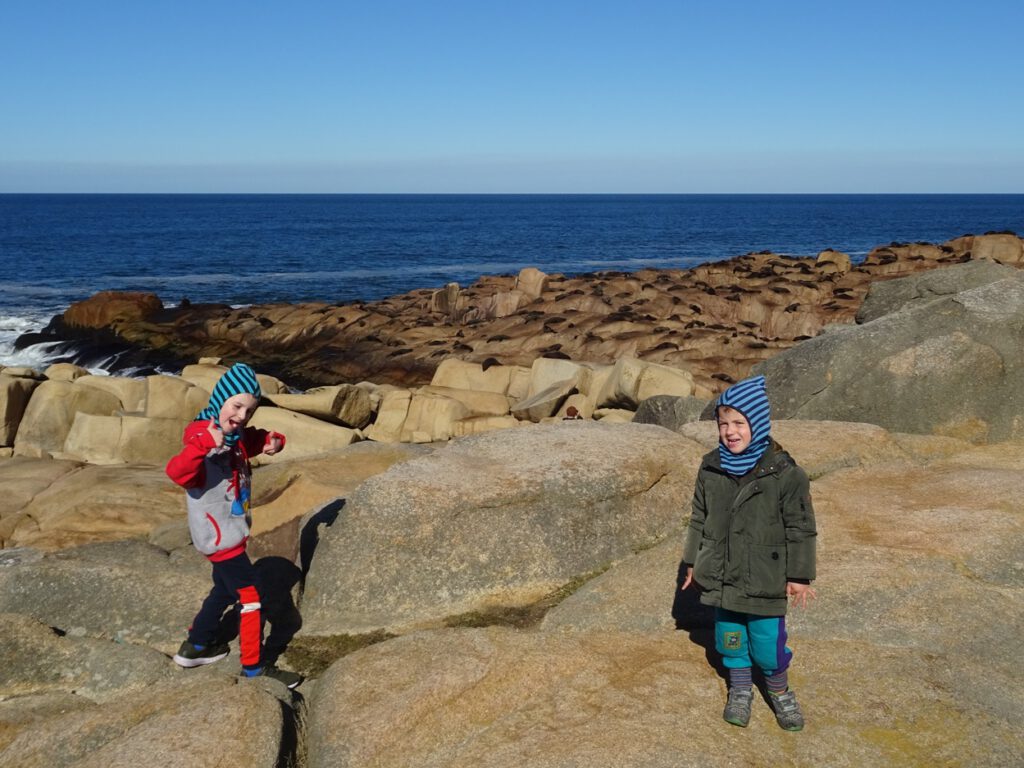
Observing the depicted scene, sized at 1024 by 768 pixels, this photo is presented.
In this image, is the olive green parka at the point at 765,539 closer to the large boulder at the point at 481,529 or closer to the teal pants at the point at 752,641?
the teal pants at the point at 752,641

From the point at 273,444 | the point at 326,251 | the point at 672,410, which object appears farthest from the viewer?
the point at 326,251

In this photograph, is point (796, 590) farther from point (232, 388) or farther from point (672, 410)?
point (672, 410)

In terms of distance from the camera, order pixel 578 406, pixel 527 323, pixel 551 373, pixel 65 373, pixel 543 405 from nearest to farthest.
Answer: pixel 543 405
pixel 578 406
pixel 551 373
pixel 65 373
pixel 527 323

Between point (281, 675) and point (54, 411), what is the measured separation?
13.3m

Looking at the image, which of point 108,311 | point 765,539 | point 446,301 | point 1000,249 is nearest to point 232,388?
point 765,539

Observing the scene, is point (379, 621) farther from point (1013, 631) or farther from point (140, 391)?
point (140, 391)

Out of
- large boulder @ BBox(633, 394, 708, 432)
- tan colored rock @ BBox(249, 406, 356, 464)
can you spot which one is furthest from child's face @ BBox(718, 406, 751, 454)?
tan colored rock @ BBox(249, 406, 356, 464)

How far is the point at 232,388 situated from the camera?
224 inches

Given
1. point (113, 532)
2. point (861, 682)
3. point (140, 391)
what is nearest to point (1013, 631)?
point (861, 682)

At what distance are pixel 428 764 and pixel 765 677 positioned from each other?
1.86 m

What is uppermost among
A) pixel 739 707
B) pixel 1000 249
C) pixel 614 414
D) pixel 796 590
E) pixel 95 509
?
pixel 796 590

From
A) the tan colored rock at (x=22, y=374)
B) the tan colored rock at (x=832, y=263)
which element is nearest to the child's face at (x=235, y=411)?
the tan colored rock at (x=22, y=374)

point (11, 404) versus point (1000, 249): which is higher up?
point (1000, 249)

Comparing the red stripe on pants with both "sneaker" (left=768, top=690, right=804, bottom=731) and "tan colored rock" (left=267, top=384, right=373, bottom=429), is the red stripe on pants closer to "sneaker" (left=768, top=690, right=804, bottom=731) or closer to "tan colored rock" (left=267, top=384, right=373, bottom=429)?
"sneaker" (left=768, top=690, right=804, bottom=731)
